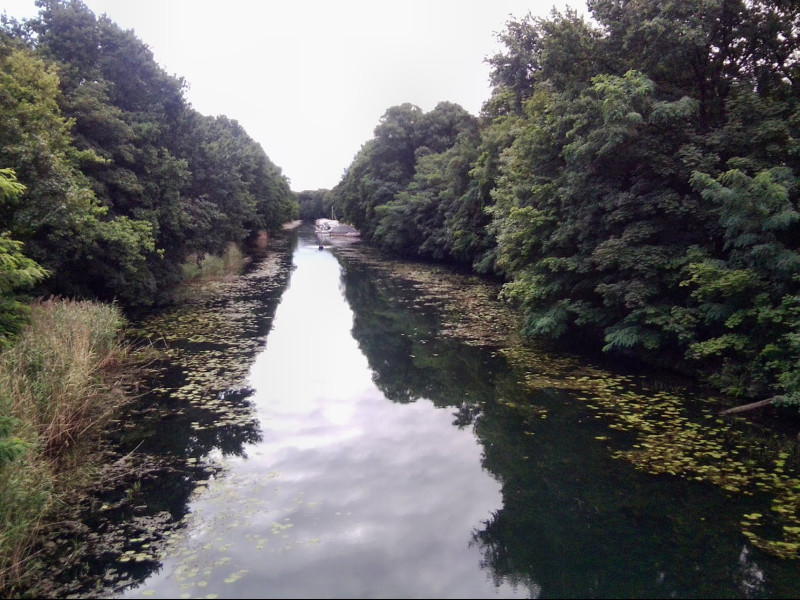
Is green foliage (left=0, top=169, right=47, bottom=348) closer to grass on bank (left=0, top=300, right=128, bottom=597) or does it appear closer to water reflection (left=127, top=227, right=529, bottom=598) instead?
grass on bank (left=0, top=300, right=128, bottom=597)

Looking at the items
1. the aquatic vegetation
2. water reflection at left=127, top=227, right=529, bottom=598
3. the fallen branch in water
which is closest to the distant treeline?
water reflection at left=127, top=227, right=529, bottom=598

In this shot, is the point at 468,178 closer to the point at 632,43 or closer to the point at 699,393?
the point at 632,43

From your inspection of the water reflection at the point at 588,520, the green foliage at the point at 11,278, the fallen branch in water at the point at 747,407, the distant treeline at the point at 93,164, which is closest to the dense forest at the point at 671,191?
the fallen branch in water at the point at 747,407

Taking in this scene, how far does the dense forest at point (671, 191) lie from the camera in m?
10.3

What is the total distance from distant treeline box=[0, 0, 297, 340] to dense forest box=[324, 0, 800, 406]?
11.1 m

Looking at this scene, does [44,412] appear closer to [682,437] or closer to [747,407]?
[682,437]

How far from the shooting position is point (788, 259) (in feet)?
31.6

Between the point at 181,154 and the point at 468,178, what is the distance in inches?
632

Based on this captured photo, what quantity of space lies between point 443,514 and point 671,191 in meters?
8.95

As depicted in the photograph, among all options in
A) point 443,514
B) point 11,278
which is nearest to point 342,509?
point 443,514

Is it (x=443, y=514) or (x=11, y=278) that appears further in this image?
(x=11, y=278)

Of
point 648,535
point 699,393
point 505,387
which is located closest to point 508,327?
point 505,387

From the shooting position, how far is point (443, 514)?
286 inches

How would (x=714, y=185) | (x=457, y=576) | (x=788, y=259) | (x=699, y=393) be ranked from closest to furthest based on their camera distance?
(x=457, y=576) < (x=788, y=259) < (x=714, y=185) < (x=699, y=393)
